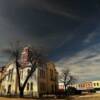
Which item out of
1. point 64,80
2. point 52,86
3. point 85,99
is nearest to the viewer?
point 85,99

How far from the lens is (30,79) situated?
49094mm

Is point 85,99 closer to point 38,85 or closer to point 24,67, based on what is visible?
point 38,85

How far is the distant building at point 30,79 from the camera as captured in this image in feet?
158

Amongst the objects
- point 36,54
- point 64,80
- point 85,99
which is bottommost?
point 85,99

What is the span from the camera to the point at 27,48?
158 feet

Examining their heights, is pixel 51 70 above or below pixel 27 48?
below

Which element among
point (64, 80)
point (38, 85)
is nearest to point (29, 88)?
point (38, 85)

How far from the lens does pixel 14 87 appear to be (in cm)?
5044

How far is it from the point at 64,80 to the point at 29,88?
20.9 meters

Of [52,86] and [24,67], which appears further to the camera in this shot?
[52,86]

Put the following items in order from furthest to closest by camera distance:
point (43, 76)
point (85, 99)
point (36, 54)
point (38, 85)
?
point (43, 76) < point (38, 85) < point (36, 54) < point (85, 99)

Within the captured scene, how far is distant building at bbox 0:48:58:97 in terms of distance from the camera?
1895 inches

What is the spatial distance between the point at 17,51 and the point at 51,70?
16.9m

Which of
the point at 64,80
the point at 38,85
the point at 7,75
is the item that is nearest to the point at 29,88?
the point at 38,85
